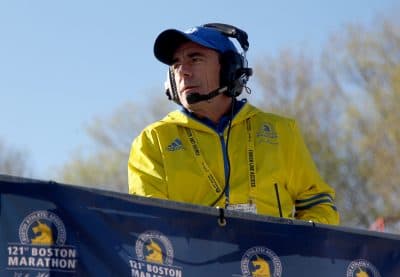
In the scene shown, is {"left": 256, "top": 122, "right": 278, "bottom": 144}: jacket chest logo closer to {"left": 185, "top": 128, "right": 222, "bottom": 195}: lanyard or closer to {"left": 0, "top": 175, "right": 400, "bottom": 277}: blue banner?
{"left": 185, "top": 128, "right": 222, "bottom": 195}: lanyard

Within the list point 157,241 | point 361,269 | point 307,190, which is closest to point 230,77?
point 307,190

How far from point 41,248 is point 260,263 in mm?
1037

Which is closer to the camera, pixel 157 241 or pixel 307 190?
pixel 157 241

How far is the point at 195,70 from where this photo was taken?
596 centimetres

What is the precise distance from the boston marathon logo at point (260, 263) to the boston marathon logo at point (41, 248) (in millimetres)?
798

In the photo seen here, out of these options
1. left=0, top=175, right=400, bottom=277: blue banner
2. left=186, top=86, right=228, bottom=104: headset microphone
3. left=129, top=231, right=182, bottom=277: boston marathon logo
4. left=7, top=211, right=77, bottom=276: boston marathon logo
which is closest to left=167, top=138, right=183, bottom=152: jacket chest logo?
left=186, top=86, right=228, bottom=104: headset microphone

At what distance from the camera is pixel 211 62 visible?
5.99 meters

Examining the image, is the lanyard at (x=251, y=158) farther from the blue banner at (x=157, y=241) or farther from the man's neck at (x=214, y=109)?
the blue banner at (x=157, y=241)

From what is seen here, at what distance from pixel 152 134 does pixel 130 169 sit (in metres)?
0.21

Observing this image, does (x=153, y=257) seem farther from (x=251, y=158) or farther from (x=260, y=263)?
(x=251, y=158)

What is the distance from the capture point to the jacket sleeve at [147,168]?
18.2 ft

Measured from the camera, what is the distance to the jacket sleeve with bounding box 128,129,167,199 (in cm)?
556

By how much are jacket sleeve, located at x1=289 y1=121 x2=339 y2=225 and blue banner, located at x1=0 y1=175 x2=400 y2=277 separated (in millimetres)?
584

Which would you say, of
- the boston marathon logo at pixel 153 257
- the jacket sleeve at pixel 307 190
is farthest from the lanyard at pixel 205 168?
the boston marathon logo at pixel 153 257
